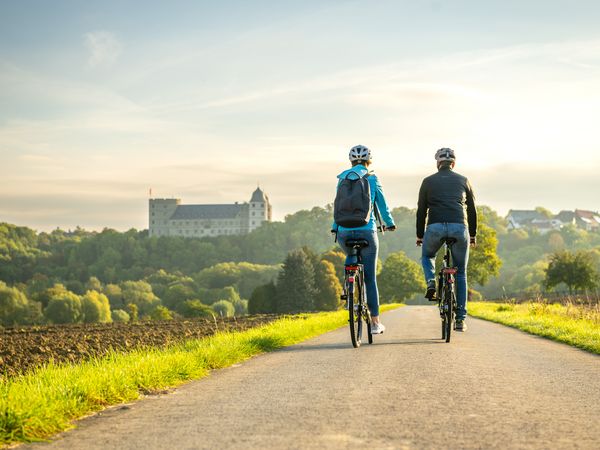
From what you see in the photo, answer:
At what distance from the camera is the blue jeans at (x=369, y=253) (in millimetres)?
10219

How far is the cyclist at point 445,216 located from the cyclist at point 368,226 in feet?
2.24

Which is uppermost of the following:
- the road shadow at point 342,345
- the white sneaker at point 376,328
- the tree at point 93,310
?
the white sneaker at point 376,328

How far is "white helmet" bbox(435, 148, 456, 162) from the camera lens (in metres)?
11.0

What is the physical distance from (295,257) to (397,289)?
13062 millimetres

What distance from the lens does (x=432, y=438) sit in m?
4.39

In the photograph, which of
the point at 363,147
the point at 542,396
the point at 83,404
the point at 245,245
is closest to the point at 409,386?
the point at 542,396

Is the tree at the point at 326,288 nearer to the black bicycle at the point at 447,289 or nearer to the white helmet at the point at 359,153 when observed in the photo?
the black bicycle at the point at 447,289

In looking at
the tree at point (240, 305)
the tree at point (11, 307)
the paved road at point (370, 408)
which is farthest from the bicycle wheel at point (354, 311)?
the tree at point (240, 305)

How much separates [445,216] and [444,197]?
274 millimetres

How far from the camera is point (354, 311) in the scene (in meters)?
10.2

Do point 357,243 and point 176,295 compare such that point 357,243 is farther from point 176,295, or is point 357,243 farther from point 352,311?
point 176,295

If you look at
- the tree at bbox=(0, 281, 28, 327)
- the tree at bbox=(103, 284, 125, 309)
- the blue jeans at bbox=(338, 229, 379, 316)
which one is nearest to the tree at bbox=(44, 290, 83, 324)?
the tree at bbox=(0, 281, 28, 327)

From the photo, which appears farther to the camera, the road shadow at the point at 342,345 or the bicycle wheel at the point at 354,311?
the road shadow at the point at 342,345

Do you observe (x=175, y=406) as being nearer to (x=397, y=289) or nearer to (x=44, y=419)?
(x=44, y=419)
